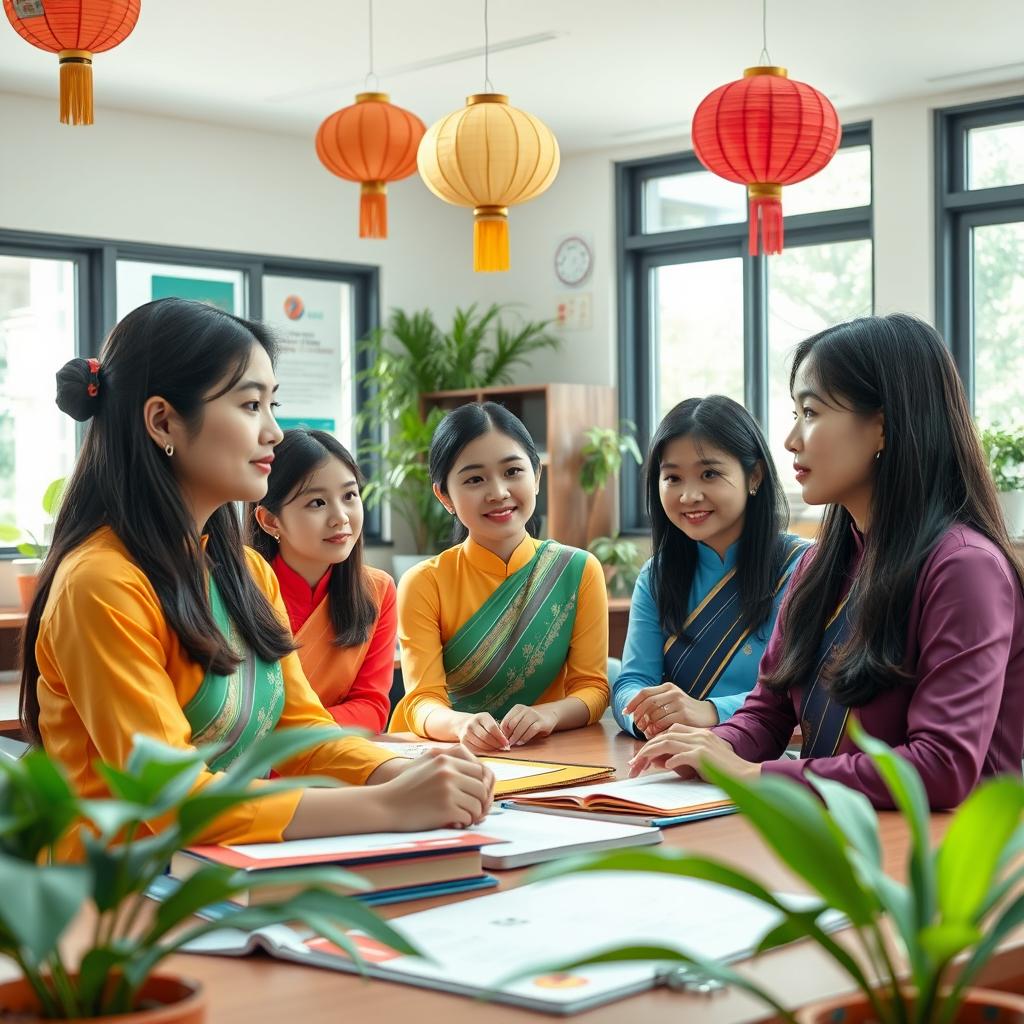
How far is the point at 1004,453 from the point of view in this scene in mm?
5070

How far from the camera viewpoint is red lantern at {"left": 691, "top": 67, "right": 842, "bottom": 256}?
357cm

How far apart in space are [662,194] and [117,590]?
5.37 m

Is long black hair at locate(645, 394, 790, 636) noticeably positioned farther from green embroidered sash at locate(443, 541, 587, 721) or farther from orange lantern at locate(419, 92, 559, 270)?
orange lantern at locate(419, 92, 559, 270)

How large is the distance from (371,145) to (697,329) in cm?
279

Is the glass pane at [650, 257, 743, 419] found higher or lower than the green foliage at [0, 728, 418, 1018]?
higher

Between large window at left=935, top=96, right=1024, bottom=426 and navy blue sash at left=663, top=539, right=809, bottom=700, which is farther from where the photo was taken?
large window at left=935, top=96, right=1024, bottom=426

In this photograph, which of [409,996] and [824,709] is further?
[824,709]

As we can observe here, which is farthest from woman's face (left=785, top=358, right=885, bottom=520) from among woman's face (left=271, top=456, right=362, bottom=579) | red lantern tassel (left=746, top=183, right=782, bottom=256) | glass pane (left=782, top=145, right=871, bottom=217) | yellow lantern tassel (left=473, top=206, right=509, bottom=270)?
glass pane (left=782, top=145, right=871, bottom=217)

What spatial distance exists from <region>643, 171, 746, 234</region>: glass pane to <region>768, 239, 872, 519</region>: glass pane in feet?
1.05

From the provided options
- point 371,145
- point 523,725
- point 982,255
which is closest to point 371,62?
point 371,145

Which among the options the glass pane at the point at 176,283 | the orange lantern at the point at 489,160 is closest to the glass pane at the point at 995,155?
the orange lantern at the point at 489,160

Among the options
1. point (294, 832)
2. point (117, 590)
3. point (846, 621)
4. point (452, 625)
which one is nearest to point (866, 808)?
point (294, 832)

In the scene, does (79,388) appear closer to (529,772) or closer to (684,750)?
(529,772)

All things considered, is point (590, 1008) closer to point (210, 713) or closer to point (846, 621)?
point (210, 713)
